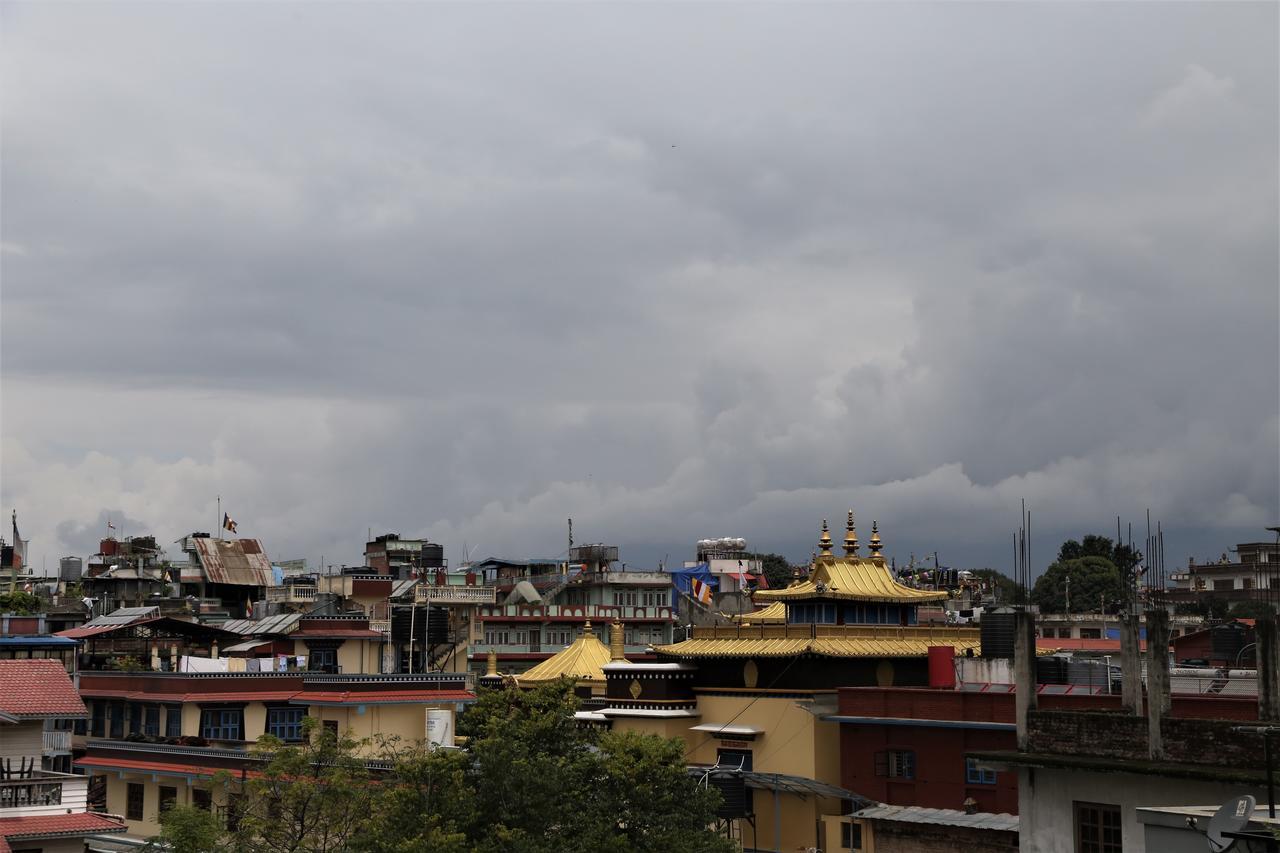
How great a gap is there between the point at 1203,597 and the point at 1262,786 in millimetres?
105601

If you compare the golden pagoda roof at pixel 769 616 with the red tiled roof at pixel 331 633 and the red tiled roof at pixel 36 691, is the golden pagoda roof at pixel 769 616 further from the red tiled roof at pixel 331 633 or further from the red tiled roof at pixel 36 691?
the red tiled roof at pixel 36 691

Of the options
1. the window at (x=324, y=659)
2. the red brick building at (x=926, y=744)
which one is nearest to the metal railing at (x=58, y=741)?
the window at (x=324, y=659)

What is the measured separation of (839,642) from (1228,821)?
28.3m

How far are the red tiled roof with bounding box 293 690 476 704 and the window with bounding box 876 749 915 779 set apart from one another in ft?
50.2

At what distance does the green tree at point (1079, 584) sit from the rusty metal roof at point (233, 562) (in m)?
74.4

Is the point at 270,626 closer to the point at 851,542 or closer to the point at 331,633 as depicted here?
the point at 331,633

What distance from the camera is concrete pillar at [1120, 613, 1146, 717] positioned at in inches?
1273

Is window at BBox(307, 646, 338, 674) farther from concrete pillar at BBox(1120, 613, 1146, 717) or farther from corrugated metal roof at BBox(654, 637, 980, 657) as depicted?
concrete pillar at BBox(1120, 613, 1146, 717)

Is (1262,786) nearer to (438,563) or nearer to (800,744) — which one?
(800,744)

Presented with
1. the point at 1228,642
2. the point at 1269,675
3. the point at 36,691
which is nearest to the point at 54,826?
the point at 36,691

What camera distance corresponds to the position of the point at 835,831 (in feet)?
149

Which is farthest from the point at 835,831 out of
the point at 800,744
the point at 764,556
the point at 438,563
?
the point at 764,556

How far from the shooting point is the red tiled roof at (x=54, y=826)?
33.7 m

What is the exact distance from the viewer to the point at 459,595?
113375mm
